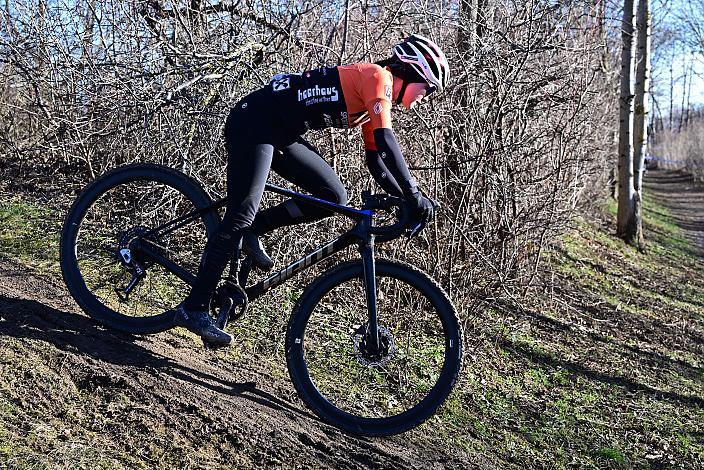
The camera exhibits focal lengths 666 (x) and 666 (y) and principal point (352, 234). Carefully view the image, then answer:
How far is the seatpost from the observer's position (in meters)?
4.13

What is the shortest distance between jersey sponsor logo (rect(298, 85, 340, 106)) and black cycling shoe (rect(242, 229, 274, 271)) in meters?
0.91

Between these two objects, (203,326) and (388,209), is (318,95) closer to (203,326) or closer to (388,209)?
(388,209)

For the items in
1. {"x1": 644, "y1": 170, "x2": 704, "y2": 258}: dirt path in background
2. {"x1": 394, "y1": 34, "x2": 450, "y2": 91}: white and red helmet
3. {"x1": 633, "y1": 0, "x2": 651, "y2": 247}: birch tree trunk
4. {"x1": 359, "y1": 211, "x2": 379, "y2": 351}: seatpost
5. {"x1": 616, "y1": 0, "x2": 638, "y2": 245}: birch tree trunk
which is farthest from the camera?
{"x1": 644, "y1": 170, "x2": 704, "y2": 258}: dirt path in background

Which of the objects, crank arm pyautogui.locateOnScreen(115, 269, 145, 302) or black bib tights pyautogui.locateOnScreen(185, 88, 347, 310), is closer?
black bib tights pyautogui.locateOnScreen(185, 88, 347, 310)

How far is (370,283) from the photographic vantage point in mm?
4145

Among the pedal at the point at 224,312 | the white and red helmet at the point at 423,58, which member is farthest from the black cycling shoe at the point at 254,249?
the white and red helmet at the point at 423,58

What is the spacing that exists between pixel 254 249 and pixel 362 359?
0.99 meters

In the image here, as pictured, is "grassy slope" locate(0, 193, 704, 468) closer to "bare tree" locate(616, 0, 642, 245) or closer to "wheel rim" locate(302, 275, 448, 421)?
"wheel rim" locate(302, 275, 448, 421)

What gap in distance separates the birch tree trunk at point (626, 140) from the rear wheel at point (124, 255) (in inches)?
491

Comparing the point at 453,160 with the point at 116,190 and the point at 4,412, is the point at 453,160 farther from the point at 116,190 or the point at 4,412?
the point at 4,412

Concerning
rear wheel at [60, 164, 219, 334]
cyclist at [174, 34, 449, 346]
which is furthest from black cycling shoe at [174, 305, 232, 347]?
rear wheel at [60, 164, 219, 334]

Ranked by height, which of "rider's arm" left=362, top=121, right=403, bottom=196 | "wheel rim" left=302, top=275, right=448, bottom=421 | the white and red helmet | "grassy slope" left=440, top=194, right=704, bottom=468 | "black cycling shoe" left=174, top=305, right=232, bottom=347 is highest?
the white and red helmet

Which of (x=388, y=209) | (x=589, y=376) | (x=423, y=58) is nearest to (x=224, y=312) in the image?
(x=388, y=209)

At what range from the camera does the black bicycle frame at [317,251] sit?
13.7 ft
